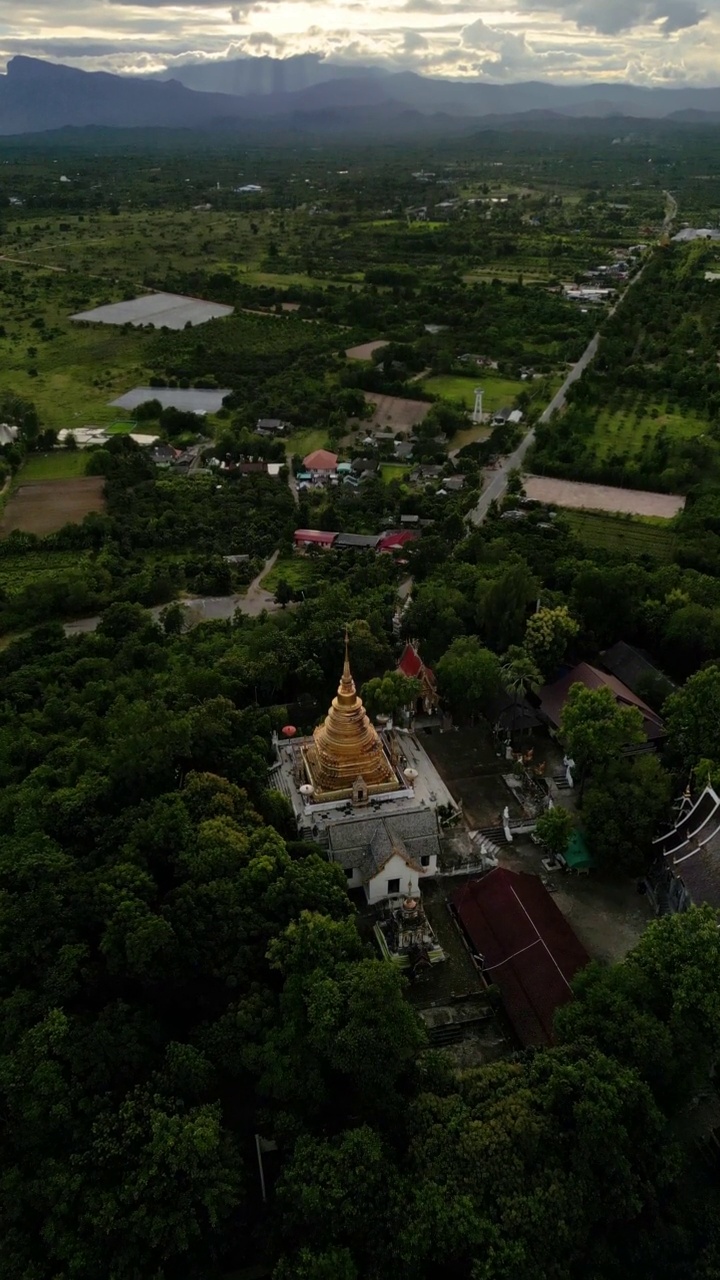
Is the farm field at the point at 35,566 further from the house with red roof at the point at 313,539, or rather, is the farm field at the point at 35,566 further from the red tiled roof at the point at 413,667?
the red tiled roof at the point at 413,667

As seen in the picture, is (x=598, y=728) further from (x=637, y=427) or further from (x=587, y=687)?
(x=637, y=427)

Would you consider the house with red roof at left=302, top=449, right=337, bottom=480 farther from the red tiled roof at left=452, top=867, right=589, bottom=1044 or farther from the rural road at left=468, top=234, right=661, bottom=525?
the red tiled roof at left=452, top=867, right=589, bottom=1044

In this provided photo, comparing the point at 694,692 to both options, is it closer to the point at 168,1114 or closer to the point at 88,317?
the point at 168,1114

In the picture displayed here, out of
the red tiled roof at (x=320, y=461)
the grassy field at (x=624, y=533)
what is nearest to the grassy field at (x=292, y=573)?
the red tiled roof at (x=320, y=461)

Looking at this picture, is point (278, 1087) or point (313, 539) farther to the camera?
point (313, 539)

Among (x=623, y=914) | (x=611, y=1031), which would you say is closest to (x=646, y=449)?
(x=623, y=914)

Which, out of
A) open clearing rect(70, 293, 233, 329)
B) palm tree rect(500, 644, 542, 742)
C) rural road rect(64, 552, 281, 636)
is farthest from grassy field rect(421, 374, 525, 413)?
palm tree rect(500, 644, 542, 742)

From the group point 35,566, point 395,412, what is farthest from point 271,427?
point 35,566
